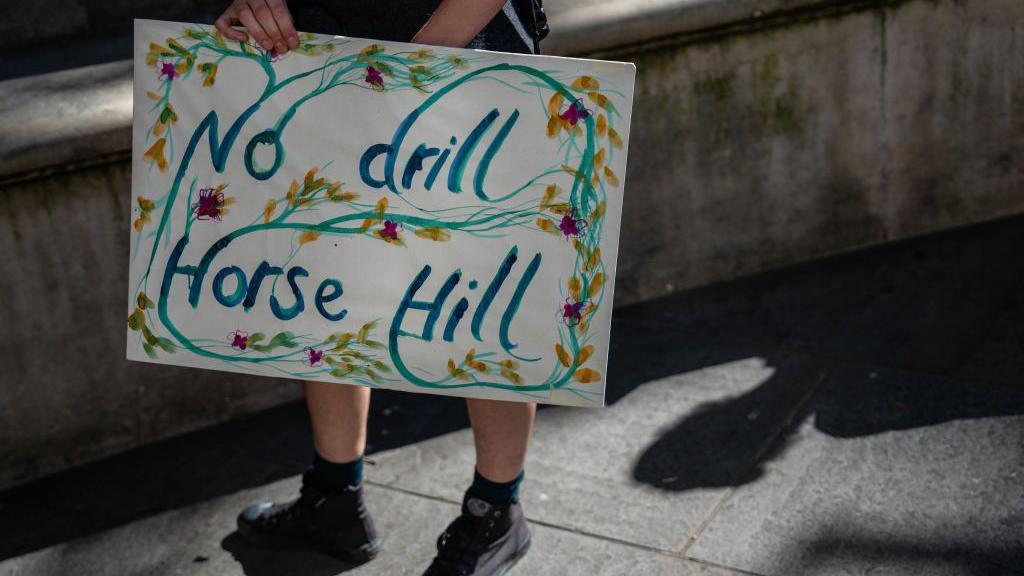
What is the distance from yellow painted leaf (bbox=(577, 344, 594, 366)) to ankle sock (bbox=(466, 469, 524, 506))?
391 millimetres

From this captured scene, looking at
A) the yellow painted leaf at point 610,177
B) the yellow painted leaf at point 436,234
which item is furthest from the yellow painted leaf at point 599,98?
the yellow painted leaf at point 436,234

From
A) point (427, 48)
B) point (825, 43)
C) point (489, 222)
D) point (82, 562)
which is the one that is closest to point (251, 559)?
point (82, 562)

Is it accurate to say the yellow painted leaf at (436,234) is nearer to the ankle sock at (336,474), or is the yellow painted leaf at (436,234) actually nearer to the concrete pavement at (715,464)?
the ankle sock at (336,474)

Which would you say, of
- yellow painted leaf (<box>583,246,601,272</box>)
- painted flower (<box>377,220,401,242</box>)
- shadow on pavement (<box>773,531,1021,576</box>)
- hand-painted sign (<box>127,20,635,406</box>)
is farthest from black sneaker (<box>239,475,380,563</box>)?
shadow on pavement (<box>773,531,1021,576</box>)

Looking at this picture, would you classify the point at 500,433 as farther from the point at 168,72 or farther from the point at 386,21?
the point at 168,72

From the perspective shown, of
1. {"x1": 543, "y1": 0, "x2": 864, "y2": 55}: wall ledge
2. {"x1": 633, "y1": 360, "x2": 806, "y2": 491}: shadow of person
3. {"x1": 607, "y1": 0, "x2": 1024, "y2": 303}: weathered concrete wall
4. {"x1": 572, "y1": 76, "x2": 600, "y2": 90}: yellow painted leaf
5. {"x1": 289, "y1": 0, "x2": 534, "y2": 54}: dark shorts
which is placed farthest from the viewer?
{"x1": 607, "y1": 0, "x2": 1024, "y2": 303}: weathered concrete wall

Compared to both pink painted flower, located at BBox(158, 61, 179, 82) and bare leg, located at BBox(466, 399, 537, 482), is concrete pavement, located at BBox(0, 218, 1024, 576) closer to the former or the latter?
bare leg, located at BBox(466, 399, 537, 482)

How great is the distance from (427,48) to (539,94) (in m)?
0.22

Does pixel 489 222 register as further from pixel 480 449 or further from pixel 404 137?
pixel 480 449

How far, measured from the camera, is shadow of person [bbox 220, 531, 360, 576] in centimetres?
282

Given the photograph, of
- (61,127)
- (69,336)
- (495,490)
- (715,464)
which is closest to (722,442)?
(715,464)

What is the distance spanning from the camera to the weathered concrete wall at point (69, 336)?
10.3 ft

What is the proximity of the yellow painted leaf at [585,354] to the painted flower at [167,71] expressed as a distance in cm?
92

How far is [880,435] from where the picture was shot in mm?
3146
